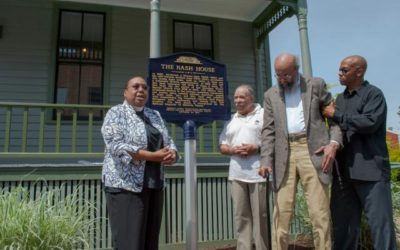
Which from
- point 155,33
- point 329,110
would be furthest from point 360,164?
point 155,33

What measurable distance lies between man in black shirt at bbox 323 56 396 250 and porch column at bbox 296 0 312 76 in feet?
14.2

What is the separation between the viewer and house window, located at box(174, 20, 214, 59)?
29.1 feet

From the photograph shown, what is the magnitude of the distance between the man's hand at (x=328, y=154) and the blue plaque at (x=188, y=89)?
1.19 m

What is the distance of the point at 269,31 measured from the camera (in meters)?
8.95

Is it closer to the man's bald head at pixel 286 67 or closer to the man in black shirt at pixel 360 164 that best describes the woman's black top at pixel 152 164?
the man's bald head at pixel 286 67

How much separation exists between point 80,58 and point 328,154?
21.1 feet

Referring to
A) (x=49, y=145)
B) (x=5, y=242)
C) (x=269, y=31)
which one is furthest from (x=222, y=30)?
(x=5, y=242)

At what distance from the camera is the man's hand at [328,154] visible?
3051 mm

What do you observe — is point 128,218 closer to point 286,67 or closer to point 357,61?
point 286,67

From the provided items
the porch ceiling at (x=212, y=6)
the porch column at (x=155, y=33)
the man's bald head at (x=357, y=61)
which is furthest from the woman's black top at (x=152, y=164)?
the porch ceiling at (x=212, y=6)

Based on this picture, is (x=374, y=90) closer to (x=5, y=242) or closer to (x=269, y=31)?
(x=5, y=242)

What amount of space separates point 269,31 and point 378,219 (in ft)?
21.7

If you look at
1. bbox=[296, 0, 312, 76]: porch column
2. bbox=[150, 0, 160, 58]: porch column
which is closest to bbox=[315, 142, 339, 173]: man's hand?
bbox=[150, 0, 160, 58]: porch column

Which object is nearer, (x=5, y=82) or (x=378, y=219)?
(x=378, y=219)
